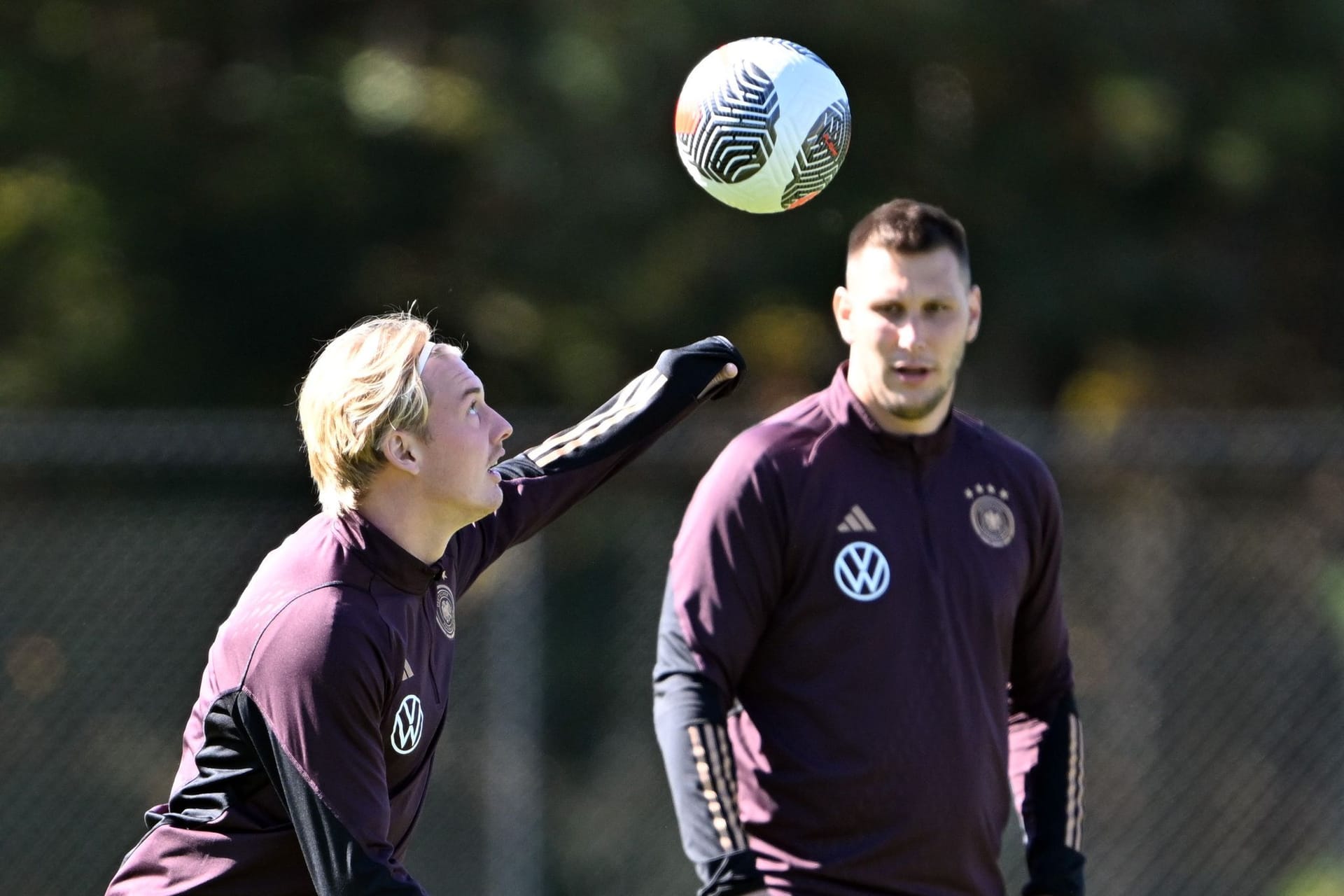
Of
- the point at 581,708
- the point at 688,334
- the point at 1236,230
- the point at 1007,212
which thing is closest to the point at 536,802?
the point at 581,708

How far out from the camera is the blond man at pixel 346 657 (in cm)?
310

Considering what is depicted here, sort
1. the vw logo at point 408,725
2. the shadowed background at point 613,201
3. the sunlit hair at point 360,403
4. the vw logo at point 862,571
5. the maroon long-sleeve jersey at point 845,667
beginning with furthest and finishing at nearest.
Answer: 1. the shadowed background at point 613,201
2. the vw logo at point 862,571
3. the maroon long-sleeve jersey at point 845,667
4. the sunlit hair at point 360,403
5. the vw logo at point 408,725

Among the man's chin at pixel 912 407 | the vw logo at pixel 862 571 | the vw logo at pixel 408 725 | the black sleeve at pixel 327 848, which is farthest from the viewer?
the man's chin at pixel 912 407

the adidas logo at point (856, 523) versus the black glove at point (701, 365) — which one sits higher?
the black glove at point (701, 365)

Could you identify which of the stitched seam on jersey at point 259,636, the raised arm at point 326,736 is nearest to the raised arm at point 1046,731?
the raised arm at point 326,736

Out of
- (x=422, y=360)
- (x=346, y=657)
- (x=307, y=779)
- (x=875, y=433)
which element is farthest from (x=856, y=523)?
(x=307, y=779)

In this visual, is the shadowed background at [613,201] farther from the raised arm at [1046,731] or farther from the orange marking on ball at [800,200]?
the orange marking on ball at [800,200]

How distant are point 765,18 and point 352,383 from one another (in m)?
7.73

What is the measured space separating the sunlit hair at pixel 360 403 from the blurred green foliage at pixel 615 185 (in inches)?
281

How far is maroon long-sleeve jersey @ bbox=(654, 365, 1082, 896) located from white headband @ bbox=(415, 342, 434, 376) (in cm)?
98

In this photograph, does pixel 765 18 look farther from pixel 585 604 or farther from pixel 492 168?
pixel 585 604

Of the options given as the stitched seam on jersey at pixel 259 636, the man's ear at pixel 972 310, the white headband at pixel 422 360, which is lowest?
the stitched seam on jersey at pixel 259 636

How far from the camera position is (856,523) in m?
4.26

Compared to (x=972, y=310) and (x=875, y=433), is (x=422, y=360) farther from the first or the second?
(x=972, y=310)
